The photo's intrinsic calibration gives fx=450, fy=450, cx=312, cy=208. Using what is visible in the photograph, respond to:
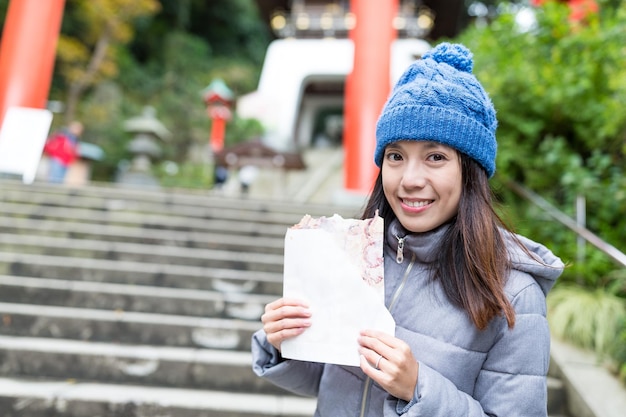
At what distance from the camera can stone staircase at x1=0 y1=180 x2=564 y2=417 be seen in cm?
229

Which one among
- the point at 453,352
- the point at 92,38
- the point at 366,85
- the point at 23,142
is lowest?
the point at 453,352

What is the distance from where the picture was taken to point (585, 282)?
340 cm

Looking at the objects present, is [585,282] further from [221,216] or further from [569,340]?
[221,216]

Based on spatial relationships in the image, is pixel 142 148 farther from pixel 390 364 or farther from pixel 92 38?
pixel 390 364

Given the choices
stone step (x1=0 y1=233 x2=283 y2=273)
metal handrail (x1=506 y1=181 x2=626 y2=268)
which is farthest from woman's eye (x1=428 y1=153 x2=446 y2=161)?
stone step (x1=0 y1=233 x2=283 y2=273)

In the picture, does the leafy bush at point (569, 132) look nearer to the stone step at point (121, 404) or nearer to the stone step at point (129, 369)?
the stone step at point (121, 404)

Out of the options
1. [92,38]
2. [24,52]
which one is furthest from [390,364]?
[92,38]

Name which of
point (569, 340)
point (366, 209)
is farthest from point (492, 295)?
point (569, 340)

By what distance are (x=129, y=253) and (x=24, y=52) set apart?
562 centimetres

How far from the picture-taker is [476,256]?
988mm

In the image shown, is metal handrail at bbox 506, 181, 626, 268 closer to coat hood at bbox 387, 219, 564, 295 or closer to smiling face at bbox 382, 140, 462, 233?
coat hood at bbox 387, 219, 564, 295

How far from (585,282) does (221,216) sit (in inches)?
136

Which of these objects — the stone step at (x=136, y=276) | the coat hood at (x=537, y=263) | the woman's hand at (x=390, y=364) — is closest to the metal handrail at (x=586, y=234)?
the coat hood at (x=537, y=263)

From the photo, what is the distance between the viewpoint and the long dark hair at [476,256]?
942mm
